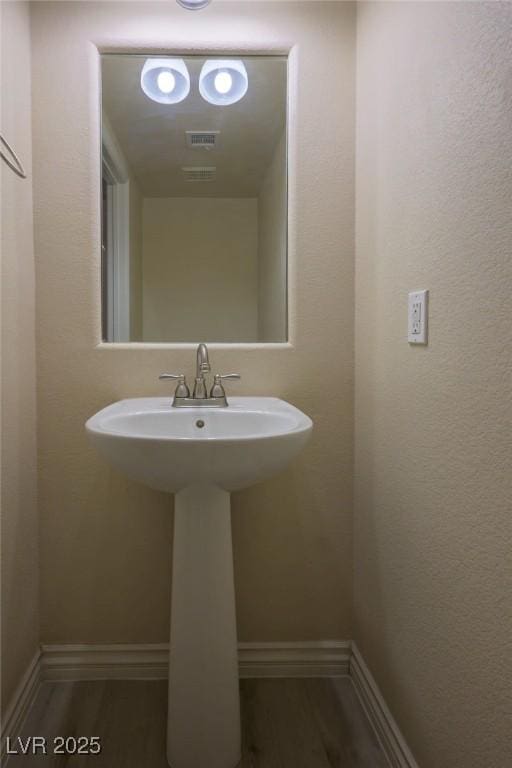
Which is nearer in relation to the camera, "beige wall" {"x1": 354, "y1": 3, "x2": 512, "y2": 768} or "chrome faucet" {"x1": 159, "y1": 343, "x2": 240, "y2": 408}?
"beige wall" {"x1": 354, "y1": 3, "x2": 512, "y2": 768}

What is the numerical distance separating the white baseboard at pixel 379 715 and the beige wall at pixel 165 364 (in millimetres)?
122

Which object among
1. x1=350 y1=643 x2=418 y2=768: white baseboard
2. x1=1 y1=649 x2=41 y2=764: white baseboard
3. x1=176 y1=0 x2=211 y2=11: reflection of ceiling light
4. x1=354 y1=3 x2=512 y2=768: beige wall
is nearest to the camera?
x1=354 y1=3 x2=512 y2=768: beige wall

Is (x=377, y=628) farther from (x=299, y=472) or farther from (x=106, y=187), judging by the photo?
(x=106, y=187)

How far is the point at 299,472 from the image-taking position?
1537 mm

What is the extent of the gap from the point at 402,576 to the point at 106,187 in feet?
4.28

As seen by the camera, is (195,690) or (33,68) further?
(33,68)

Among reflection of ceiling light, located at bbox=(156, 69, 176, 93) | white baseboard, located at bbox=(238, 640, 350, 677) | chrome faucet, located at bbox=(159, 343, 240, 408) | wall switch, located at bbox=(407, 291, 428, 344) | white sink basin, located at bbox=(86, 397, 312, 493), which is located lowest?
white baseboard, located at bbox=(238, 640, 350, 677)

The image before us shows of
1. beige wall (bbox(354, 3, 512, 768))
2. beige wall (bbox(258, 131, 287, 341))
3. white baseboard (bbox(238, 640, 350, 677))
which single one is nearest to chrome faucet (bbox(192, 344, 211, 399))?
beige wall (bbox(258, 131, 287, 341))

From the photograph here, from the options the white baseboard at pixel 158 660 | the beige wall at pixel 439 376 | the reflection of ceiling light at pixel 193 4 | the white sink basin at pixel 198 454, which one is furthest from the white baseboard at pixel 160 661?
the reflection of ceiling light at pixel 193 4

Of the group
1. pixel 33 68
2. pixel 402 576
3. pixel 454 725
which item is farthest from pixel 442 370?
pixel 33 68

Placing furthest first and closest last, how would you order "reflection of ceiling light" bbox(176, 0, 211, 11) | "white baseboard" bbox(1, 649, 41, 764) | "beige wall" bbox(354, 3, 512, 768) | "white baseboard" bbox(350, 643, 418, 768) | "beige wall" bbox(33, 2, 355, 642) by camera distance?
"beige wall" bbox(33, 2, 355, 642)
"reflection of ceiling light" bbox(176, 0, 211, 11)
"white baseboard" bbox(1, 649, 41, 764)
"white baseboard" bbox(350, 643, 418, 768)
"beige wall" bbox(354, 3, 512, 768)

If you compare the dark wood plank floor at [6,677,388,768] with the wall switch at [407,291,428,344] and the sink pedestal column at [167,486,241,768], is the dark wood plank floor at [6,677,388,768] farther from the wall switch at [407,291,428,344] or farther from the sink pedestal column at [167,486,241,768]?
the wall switch at [407,291,428,344]

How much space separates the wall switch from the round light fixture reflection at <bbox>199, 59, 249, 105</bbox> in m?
0.88

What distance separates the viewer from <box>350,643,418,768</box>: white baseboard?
1131mm
